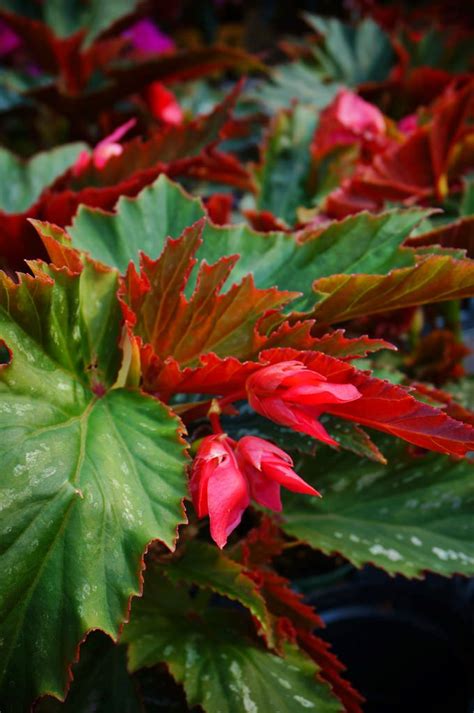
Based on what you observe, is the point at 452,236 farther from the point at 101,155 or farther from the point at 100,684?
the point at 100,684

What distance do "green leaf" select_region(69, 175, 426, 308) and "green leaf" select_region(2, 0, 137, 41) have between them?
0.93 m

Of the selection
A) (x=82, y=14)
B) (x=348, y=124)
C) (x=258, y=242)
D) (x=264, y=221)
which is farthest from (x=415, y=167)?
(x=82, y=14)

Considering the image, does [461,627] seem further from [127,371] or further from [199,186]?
[199,186]

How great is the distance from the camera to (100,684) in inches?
24.5

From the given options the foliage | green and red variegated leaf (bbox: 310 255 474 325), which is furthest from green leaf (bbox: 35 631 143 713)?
Result: green and red variegated leaf (bbox: 310 255 474 325)

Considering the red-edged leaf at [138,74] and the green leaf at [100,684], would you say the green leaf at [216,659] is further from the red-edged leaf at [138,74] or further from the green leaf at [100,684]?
the red-edged leaf at [138,74]

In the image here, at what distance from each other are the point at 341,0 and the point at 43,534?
204 cm

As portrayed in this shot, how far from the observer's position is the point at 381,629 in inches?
37.7

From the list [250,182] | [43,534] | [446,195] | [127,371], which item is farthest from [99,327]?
[446,195]

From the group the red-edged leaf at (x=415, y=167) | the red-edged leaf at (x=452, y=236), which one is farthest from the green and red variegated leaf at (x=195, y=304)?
the red-edged leaf at (x=415, y=167)

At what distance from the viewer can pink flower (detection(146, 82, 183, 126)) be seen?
3.74ft

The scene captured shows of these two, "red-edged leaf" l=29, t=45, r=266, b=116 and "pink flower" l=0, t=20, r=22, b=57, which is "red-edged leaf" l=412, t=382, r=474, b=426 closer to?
"red-edged leaf" l=29, t=45, r=266, b=116

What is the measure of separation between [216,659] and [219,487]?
0.71 ft

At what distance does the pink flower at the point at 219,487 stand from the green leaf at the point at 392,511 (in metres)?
0.20
